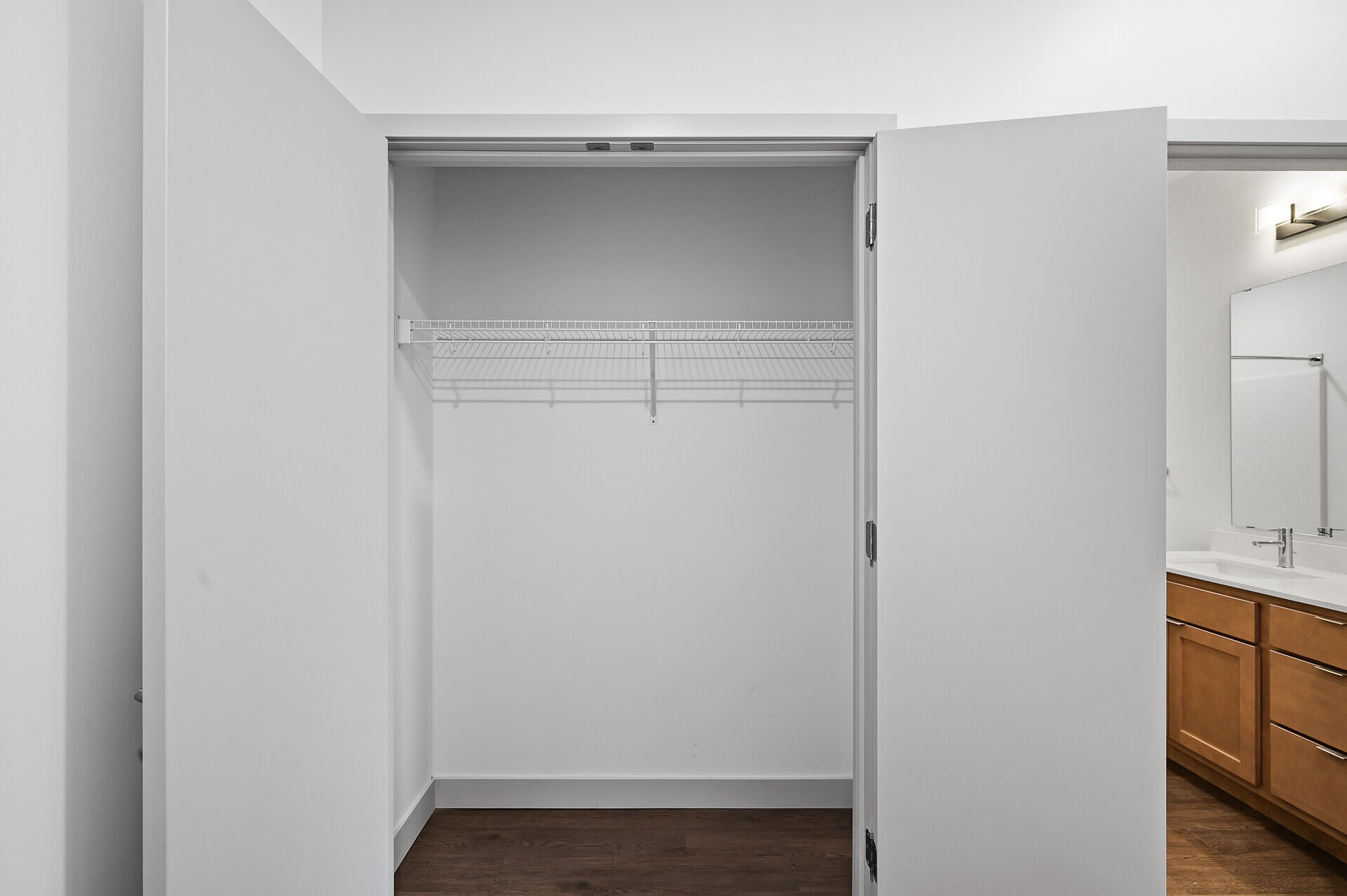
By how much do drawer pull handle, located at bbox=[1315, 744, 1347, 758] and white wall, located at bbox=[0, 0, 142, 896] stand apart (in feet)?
10.3

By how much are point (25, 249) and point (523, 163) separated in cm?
114

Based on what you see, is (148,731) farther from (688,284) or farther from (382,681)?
(688,284)

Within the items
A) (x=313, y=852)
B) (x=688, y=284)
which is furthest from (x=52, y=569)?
(x=688, y=284)

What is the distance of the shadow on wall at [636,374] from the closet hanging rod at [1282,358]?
1716mm

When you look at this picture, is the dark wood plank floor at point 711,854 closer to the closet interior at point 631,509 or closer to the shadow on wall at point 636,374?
the closet interior at point 631,509

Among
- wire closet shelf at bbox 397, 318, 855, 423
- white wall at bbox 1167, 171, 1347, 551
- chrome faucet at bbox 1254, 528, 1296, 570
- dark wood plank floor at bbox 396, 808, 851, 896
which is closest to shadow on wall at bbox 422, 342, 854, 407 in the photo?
wire closet shelf at bbox 397, 318, 855, 423

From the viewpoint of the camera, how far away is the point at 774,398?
2.61 m

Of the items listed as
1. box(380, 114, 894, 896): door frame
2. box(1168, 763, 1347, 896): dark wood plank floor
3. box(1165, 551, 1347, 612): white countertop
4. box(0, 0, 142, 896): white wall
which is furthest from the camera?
box(1165, 551, 1347, 612): white countertop

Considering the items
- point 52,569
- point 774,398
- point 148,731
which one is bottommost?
point 148,731

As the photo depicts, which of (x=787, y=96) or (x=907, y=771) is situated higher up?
(x=787, y=96)

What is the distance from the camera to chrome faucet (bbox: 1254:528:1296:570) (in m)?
2.69

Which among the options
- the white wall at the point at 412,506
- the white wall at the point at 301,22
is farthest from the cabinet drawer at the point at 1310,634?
the white wall at the point at 301,22

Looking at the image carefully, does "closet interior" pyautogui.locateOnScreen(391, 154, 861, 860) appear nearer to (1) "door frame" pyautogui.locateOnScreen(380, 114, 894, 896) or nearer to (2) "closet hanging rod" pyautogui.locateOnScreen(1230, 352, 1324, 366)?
(1) "door frame" pyautogui.locateOnScreen(380, 114, 894, 896)

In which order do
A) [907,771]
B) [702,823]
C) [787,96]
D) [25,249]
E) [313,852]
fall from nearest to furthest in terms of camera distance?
[25,249]
[313,852]
[907,771]
[787,96]
[702,823]
